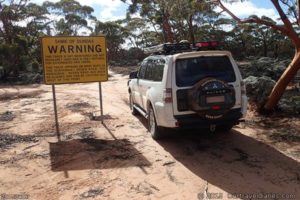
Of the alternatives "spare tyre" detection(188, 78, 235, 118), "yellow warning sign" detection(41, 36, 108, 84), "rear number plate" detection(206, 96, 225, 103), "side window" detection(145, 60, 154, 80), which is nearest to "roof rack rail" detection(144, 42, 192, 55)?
"side window" detection(145, 60, 154, 80)

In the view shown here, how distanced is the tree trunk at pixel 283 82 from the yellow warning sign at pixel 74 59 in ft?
14.2

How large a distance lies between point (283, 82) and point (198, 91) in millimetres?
3631

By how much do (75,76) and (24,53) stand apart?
69.6 feet

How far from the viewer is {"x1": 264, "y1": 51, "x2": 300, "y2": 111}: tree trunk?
8.71m

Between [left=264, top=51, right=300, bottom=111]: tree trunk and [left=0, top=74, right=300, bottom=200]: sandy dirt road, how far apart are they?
76cm

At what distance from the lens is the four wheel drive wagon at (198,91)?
20.9 ft

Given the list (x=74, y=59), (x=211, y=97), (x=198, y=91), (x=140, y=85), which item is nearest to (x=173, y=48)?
(x=198, y=91)

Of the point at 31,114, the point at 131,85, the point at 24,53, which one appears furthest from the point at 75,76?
the point at 24,53

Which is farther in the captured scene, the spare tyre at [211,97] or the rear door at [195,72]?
the rear door at [195,72]

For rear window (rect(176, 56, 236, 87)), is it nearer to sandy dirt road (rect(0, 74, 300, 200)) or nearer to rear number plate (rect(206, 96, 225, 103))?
rear number plate (rect(206, 96, 225, 103))

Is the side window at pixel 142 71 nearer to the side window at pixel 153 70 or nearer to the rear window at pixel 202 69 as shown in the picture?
the side window at pixel 153 70

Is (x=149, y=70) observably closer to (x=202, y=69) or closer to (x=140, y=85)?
(x=140, y=85)

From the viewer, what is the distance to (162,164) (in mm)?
6168

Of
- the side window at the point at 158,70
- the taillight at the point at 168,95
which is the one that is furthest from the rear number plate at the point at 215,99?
the side window at the point at 158,70
